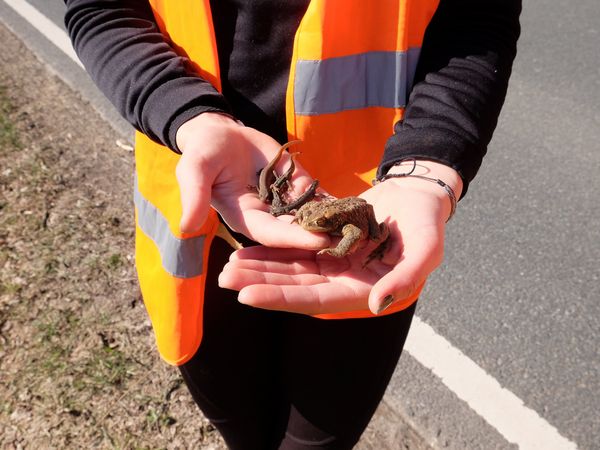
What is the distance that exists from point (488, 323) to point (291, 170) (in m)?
2.12

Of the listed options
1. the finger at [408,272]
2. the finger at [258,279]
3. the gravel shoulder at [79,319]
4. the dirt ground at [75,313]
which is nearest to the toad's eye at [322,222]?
the finger at [258,279]

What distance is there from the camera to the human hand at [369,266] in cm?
164

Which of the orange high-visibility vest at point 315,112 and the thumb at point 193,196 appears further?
the orange high-visibility vest at point 315,112

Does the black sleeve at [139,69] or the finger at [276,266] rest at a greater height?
the black sleeve at [139,69]

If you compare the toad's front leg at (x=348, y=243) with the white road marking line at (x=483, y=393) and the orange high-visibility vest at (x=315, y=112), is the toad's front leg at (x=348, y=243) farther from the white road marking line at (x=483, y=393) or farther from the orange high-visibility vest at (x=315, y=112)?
the white road marking line at (x=483, y=393)

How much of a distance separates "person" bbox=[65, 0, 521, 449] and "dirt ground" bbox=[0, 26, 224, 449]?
3.48ft

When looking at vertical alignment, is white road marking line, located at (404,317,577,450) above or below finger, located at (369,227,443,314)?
below

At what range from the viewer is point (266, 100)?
2.05 m

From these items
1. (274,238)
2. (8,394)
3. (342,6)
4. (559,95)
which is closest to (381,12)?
(342,6)

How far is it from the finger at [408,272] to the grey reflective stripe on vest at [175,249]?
72 cm

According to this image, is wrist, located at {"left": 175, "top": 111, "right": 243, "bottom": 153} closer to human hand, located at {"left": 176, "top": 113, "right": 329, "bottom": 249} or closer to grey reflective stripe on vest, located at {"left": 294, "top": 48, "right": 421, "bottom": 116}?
human hand, located at {"left": 176, "top": 113, "right": 329, "bottom": 249}

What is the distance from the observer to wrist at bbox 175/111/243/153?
182 cm

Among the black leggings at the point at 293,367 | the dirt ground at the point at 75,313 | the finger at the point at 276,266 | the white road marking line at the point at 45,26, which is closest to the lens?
the finger at the point at 276,266

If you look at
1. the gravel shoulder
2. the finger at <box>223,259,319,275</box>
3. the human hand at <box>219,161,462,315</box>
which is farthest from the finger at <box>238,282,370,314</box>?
the gravel shoulder
